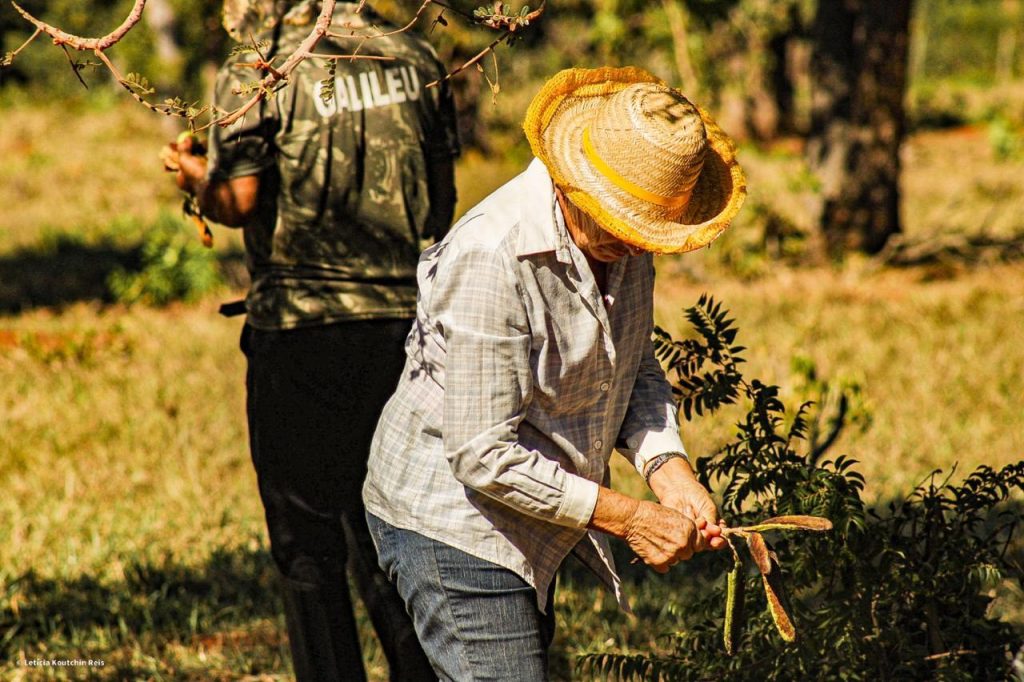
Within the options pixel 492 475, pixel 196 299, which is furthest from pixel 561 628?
pixel 196 299

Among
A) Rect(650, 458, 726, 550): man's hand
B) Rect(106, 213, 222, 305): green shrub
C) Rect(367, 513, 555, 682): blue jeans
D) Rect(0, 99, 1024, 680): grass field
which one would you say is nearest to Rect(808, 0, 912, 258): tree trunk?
Rect(0, 99, 1024, 680): grass field

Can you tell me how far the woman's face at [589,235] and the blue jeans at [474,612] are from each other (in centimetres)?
63

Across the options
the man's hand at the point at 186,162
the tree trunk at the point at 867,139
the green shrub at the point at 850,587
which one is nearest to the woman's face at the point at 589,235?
the green shrub at the point at 850,587

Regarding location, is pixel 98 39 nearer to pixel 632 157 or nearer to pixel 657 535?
pixel 632 157

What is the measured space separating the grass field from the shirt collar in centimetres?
199

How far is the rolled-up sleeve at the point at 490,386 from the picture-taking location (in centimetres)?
221

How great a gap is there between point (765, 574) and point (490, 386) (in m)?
0.73

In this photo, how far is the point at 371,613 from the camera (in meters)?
3.18

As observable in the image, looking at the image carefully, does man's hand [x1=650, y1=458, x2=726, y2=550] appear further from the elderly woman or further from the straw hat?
the straw hat

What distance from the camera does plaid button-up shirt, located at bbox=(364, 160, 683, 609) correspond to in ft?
7.29

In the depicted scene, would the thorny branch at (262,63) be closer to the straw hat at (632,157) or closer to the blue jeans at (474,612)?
the straw hat at (632,157)

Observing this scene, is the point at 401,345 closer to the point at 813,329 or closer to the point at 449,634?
the point at 449,634

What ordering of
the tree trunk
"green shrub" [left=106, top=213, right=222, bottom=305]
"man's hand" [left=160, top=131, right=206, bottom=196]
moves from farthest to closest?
"green shrub" [left=106, top=213, right=222, bottom=305]
the tree trunk
"man's hand" [left=160, top=131, right=206, bottom=196]

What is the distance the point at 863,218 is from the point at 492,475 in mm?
7547
